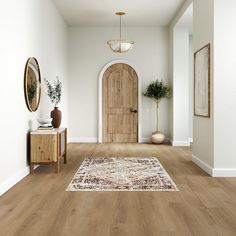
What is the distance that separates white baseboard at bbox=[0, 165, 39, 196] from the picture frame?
2.82 m

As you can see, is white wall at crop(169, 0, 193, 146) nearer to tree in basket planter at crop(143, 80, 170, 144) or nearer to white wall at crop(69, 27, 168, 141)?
tree in basket planter at crop(143, 80, 170, 144)

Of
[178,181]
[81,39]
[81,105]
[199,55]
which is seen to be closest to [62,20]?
[81,39]

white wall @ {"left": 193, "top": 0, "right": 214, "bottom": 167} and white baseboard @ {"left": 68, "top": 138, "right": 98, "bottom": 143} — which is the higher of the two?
white wall @ {"left": 193, "top": 0, "right": 214, "bottom": 167}

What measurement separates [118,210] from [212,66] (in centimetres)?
270

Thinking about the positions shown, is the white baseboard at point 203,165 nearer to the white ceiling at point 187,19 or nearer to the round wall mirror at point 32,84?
the round wall mirror at point 32,84

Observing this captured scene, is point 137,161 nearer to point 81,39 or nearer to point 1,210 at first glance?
point 1,210

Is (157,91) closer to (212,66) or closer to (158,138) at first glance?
(158,138)

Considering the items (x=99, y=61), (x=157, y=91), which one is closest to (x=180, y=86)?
(x=157, y=91)

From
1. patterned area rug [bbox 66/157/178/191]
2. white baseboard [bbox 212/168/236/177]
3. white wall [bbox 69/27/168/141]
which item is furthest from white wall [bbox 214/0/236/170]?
white wall [bbox 69/27/168/141]

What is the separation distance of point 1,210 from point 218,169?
9.90 feet

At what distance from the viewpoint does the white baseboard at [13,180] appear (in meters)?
4.05

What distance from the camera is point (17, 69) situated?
4.73 meters

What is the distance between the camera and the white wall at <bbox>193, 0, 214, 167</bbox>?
16.7 ft

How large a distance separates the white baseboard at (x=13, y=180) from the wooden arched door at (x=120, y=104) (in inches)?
182
